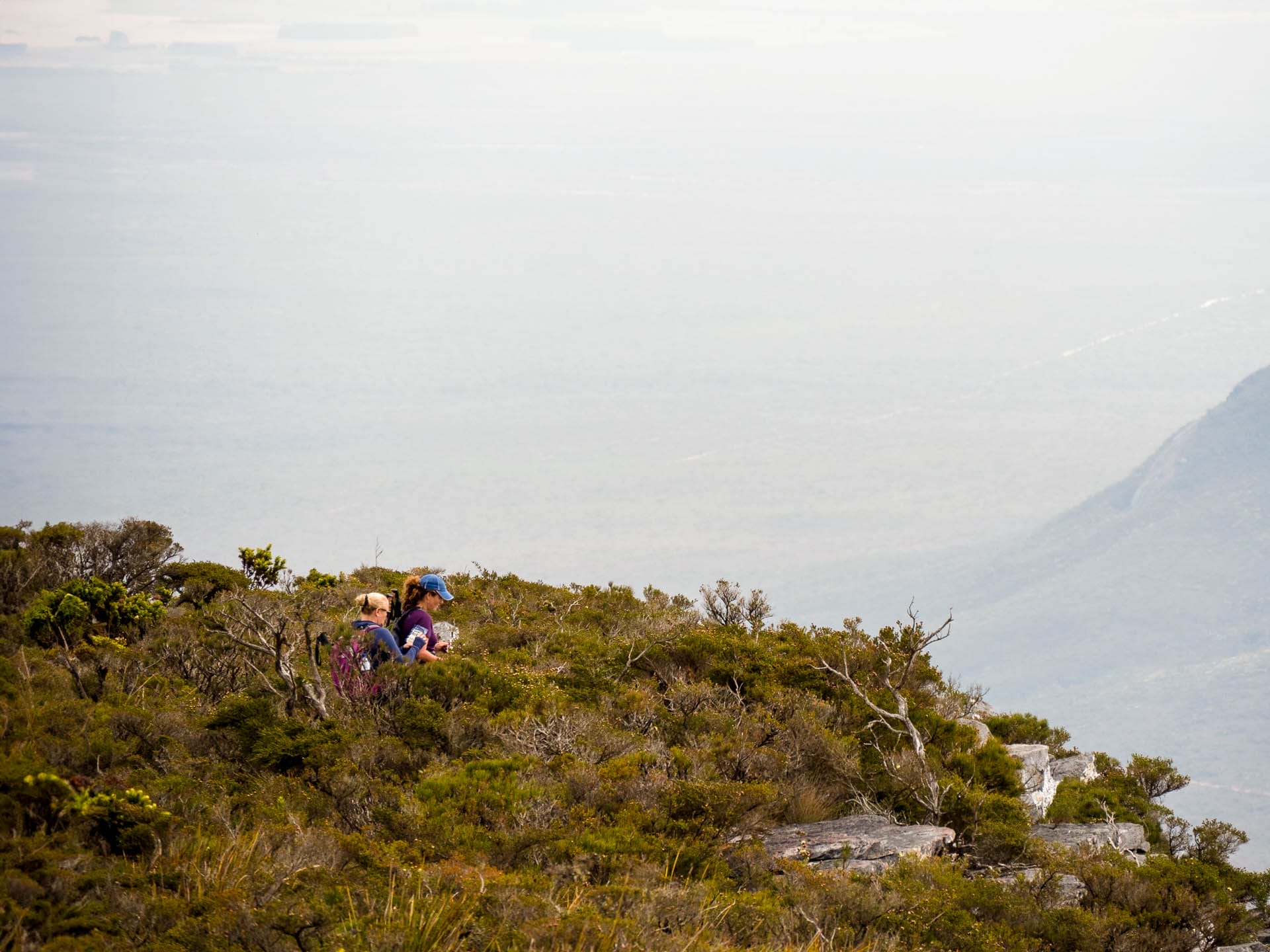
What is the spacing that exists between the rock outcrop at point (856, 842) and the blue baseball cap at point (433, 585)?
400cm

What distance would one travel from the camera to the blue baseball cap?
1118 cm

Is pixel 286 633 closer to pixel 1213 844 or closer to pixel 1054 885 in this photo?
pixel 1054 885

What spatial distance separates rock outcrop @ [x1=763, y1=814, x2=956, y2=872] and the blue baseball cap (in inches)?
158

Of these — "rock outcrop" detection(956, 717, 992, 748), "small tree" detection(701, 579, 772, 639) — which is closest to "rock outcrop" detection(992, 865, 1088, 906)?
"rock outcrop" detection(956, 717, 992, 748)

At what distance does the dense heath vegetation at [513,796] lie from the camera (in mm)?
6234

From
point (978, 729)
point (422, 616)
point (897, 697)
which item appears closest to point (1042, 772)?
point (978, 729)

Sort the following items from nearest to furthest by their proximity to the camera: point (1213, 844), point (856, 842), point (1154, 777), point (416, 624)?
1. point (856, 842)
2. point (1213, 844)
3. point (416, 624)
4. point (1154, 777)

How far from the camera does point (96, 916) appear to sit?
5.78 meters

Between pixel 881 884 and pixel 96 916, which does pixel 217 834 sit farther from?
pixel 881 884

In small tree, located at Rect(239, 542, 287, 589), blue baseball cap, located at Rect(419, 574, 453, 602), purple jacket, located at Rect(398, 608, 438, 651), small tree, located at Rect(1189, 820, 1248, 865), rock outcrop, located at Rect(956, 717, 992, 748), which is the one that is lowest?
small tree, located at Rect(1189, 820, 1248, 865)

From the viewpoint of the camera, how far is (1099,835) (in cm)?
974

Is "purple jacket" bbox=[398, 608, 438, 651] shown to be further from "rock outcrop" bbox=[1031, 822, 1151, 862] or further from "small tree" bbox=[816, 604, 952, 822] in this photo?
"rock outcrop" bbox=[1031, 822, 1151, 862]

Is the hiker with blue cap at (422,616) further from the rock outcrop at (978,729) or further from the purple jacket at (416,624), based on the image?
the rock outcrop at (978,729)

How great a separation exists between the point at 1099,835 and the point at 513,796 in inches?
193
